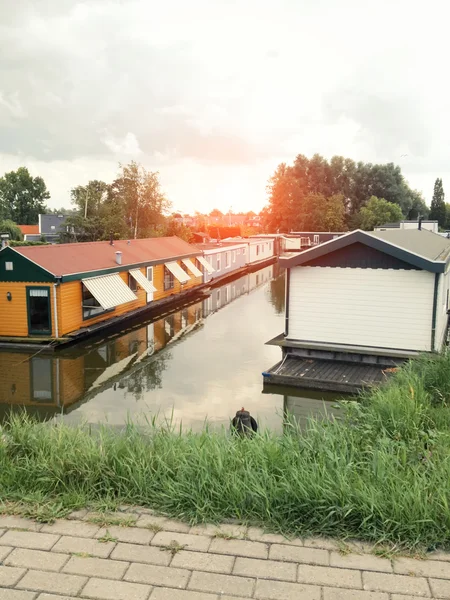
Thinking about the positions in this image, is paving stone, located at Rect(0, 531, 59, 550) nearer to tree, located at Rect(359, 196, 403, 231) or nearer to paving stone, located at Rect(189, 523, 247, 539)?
paving stone, located at Rect(189, 523, 247, 539)

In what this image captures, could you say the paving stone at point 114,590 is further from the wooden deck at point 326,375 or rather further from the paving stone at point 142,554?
the wooden deck at point 326,375

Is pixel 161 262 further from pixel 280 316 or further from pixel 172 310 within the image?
pixel 280 316

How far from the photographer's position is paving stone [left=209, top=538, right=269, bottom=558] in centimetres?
333

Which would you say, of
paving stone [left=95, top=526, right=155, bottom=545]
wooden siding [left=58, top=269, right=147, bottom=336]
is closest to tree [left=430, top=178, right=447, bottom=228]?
wooden siding [left=58, top=269, right=147, bottom=336]

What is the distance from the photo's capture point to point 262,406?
10.7 m

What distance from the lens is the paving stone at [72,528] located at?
11.7 feet

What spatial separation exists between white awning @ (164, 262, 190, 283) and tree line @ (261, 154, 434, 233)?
3959cm

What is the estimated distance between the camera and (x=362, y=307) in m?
12.7

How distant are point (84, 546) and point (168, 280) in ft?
68.1

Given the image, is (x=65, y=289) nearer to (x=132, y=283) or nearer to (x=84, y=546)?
(x=132, y=283)

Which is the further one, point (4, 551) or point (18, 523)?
point (18, 523)

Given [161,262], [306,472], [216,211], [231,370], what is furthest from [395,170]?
[216,211]

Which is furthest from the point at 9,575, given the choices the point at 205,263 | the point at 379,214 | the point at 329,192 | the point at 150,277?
the point at 329,192

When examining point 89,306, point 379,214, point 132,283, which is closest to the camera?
point 89,306
